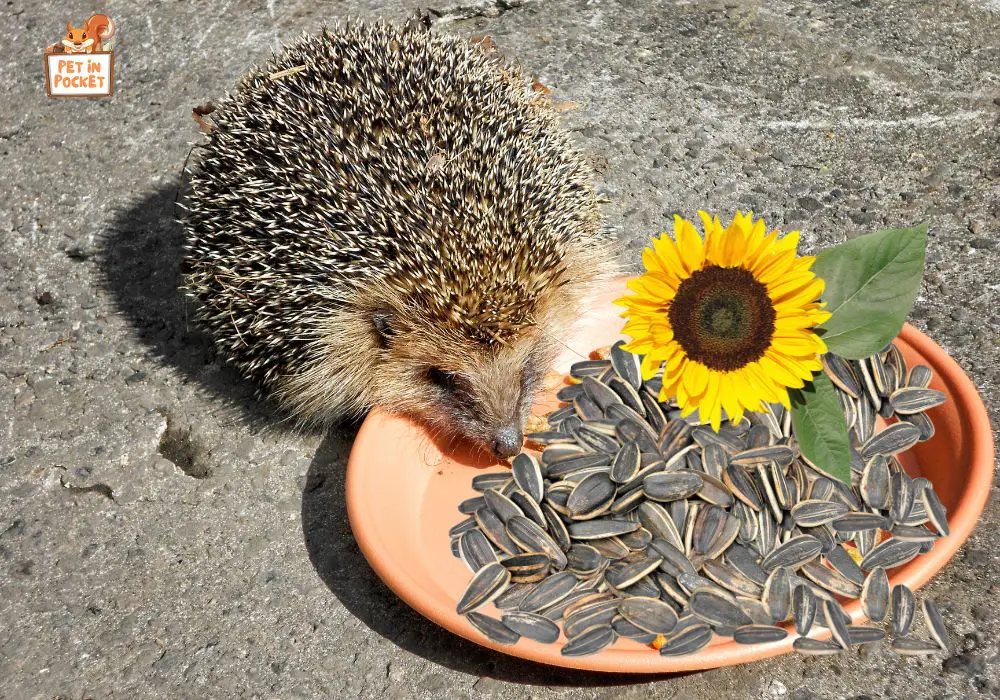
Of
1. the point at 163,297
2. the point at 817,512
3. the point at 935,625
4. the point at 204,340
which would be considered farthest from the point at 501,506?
the point at 163,297

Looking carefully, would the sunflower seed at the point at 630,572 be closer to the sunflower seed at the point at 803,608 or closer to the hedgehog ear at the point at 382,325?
the sunflower seed at the point at 803,608

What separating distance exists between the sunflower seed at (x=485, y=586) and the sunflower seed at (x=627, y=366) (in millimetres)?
715

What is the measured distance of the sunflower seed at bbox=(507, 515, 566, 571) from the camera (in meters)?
2.36

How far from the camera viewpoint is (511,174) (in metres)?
2.86

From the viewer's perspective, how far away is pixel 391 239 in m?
2.69

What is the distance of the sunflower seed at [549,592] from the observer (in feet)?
7.42

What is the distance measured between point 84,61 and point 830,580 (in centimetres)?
446

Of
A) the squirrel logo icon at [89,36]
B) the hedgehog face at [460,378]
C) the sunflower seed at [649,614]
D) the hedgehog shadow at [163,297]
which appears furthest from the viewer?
the squirrel logo icon at [89,36]

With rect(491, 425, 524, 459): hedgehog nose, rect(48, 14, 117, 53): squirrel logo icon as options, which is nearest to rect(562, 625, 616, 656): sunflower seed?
rect(491, 425, 524, 459): hedgehog nose

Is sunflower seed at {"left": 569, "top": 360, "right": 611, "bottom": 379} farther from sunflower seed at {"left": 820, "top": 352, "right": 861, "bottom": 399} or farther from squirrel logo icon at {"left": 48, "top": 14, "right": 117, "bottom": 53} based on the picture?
squirrel logo icon at {"left": 48, "top": 14, "right": 117, "bottom": 53}

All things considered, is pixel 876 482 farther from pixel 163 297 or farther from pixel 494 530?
pixel 163 297

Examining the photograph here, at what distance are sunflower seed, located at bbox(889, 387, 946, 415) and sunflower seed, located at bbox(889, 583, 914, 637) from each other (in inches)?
21.5

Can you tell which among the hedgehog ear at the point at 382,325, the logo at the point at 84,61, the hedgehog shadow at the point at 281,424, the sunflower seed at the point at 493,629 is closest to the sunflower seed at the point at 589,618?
the sunflower seed at the point at 493,629

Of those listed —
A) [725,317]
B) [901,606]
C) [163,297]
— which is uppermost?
[725,317]
